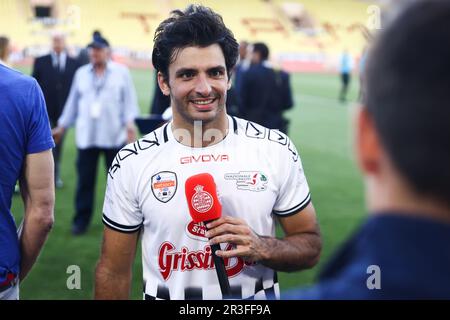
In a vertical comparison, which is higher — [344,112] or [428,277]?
[344,112]

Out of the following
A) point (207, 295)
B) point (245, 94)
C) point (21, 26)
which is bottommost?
point (207, 295)

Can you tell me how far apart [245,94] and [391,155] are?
613 centimetres

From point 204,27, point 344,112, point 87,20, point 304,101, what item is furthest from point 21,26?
point 204,27

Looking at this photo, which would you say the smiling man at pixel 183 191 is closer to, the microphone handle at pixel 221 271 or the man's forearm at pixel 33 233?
the microphone handle at pixel 221 271

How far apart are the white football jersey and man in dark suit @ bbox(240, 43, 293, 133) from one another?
15.3 feet

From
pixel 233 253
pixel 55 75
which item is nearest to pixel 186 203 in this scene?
pixel 233 253

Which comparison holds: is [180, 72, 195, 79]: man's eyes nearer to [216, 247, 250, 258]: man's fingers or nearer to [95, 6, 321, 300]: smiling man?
[95, 6, 321, 300]: smiling man

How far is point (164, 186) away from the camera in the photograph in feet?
6.98

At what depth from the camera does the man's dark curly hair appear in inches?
86.9

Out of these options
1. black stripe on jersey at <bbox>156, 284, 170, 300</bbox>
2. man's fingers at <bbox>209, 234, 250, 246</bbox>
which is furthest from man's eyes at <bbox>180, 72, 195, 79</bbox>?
black stripe on jersey at <bbox>156, 284, 170, 300</bbox>

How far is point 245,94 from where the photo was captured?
6.91m

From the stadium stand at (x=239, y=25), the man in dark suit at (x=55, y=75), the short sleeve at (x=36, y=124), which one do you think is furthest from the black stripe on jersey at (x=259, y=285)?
the stadium stand at (x=239, y=25)

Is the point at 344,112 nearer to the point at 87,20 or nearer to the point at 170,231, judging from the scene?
the point at 170,231

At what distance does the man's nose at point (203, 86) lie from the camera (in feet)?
7.09
